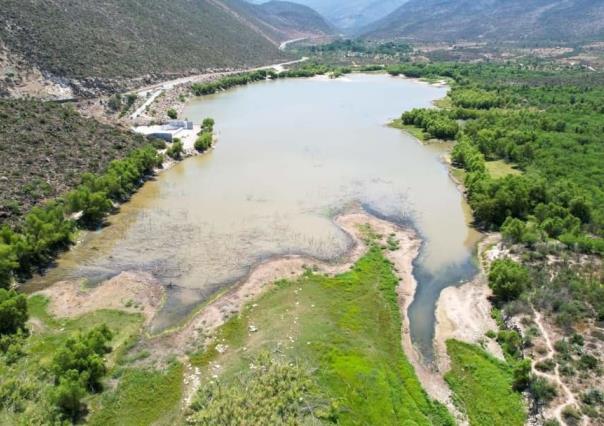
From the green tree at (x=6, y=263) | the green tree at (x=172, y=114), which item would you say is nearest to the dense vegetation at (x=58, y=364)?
the green tree at (x=6, y=263)

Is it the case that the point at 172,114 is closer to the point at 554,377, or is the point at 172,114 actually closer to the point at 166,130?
the point at 166,130

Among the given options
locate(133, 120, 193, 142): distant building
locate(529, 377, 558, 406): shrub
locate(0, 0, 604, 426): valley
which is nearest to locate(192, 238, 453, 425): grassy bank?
locate(0, 0, 604, 426): valley

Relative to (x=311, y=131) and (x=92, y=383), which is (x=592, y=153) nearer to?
(x=311, y=131)

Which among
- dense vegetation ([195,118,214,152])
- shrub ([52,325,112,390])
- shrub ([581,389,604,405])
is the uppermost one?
shrub ([52,325,112,390])

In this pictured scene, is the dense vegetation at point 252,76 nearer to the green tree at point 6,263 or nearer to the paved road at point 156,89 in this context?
the paved road at point 156,89

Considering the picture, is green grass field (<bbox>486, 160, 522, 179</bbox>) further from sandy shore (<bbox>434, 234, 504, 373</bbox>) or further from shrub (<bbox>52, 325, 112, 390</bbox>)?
shrub (<bbox>52, 325, 112, 390</bbox>)
